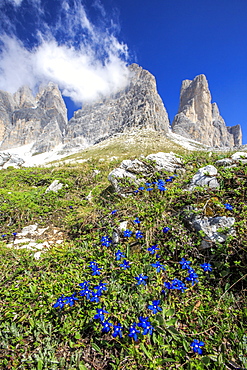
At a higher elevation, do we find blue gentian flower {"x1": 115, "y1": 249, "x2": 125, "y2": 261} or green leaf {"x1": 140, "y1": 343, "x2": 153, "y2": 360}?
blue gentian flower {"x1": 115, "y1": 249, "x2": 125, "y2": 261}

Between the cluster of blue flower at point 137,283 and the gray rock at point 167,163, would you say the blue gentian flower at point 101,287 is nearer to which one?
the cluster of blue flower at point 137,283

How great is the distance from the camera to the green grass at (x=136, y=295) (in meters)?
1.88

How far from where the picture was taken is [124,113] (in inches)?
4860

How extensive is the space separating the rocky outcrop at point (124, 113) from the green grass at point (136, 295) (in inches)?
3695

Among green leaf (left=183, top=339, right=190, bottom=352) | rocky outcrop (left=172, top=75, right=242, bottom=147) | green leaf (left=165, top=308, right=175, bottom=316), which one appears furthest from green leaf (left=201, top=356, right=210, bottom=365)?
rocky outcrop (left=172, top=75, right=242, bottom=147)

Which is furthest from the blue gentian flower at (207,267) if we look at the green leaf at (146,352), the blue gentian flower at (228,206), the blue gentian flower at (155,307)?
the green leaf at (146,352)

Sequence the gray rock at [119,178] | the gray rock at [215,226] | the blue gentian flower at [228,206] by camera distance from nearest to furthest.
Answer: the gray rock at [215,226] → the blue gentian flower at [228,206] → the gray rock at [119,178]

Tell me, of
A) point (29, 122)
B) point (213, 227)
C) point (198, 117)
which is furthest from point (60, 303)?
point (29, 122)

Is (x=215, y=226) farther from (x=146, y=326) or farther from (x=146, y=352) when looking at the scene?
(x=146, y=352)

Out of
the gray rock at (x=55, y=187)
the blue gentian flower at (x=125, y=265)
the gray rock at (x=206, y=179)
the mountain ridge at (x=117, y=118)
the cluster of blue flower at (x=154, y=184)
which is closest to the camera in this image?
the blue gentian flower at (x=125, y=265)

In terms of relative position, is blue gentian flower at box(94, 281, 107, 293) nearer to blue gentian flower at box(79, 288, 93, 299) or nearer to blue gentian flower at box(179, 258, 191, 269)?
blue gentian flower at box(79, 288, 93, 299)

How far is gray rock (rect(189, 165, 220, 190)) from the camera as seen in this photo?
12.9 feet

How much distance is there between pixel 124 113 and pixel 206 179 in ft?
427

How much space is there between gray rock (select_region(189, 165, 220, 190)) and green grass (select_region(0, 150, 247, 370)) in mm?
164
